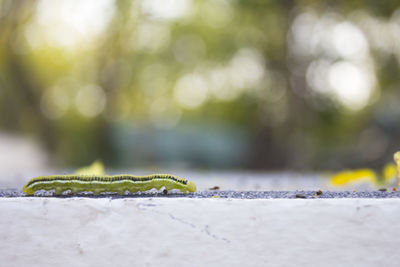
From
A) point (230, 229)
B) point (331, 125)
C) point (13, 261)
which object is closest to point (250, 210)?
point (230, 229)

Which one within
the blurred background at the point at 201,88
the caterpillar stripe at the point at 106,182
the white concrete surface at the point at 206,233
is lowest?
the white concrete surface at the point at 206,233

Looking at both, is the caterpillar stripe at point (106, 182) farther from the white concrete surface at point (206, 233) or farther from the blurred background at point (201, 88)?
the blurred background at point (201, 88)

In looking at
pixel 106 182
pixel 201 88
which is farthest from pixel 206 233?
pixel 201 88

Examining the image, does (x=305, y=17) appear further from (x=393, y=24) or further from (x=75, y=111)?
(x=75, y=111)

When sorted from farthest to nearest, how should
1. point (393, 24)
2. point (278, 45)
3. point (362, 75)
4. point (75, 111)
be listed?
point (75, 111) → point (278, 45) → point (362, 75) → point (393, 24)

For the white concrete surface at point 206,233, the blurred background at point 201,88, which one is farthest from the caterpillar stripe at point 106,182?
the blurred background at point 201,88

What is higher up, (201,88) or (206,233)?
(201,88)

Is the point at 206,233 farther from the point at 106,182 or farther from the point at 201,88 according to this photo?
the point at 201,88
